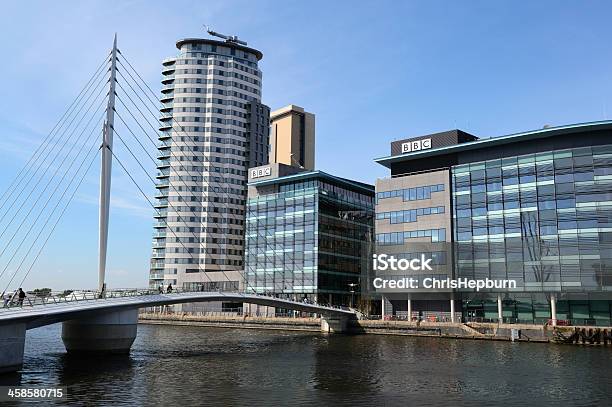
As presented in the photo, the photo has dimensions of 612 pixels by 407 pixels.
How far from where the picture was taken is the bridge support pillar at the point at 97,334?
61500mm

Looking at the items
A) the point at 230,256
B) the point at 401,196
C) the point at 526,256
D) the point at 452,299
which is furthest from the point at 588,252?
the point at 230,256

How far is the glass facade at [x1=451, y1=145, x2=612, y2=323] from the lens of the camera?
288 feet

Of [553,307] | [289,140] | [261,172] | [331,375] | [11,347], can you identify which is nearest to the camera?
[11,347]

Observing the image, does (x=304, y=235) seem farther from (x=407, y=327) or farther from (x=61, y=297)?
(x=61, y=297)

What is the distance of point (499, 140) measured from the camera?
99562 mm

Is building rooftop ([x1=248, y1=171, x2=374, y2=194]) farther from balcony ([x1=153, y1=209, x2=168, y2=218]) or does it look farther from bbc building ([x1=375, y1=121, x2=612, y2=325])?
balcony ([x1=153, y1=209, x2=168, y2=218])

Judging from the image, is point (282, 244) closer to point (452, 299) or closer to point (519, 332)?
point (452, 299)

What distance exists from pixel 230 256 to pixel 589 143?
120 meters

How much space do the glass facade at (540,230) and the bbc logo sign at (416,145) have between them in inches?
432

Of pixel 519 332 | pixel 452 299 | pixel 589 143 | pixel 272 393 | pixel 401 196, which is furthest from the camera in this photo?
pixel 401 196

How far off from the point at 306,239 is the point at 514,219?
163 feet

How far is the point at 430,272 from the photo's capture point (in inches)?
4055

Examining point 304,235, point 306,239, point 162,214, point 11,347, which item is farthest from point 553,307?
point 162,214

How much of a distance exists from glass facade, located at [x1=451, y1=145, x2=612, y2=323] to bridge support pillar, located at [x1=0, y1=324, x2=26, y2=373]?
71.4 metres
